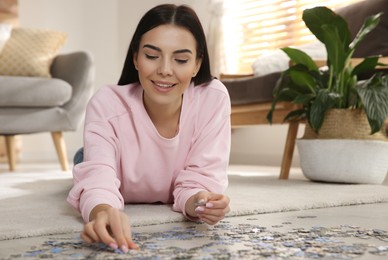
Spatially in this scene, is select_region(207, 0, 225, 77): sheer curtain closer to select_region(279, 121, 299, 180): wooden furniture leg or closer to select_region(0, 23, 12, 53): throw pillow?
select_region(0, 23, 12, 53): throw pillow

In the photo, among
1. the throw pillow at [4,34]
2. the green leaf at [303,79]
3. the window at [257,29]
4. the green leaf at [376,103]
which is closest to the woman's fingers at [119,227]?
the green leaf at [376,103]

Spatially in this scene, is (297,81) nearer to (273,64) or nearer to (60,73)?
(273,64)

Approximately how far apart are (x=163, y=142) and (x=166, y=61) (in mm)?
239

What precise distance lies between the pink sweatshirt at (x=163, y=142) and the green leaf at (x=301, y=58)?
105 cm

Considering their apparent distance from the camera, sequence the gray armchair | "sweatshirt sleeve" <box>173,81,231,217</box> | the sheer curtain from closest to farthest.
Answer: "sweatshirt sleeve" <box>173,81,231,217</box>, the gray armchair, the sheer curtain

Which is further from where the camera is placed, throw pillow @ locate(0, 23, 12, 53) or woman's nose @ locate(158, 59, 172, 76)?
throw pillow @ locate(0, 23, 12, 53)

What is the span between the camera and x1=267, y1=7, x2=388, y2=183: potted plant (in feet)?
7.72

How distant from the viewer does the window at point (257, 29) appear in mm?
4461

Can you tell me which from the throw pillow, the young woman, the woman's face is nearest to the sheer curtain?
the throw pillow

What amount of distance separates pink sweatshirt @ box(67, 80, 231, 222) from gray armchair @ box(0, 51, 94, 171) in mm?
1949

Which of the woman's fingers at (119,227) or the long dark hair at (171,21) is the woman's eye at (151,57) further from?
the woman's fingers at (119,227)

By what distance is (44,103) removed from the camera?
10.9 ft

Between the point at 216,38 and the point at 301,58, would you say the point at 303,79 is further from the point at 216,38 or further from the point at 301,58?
the point at 216,38

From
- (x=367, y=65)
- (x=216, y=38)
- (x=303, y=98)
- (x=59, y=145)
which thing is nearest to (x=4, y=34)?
(x=59, y=145)
